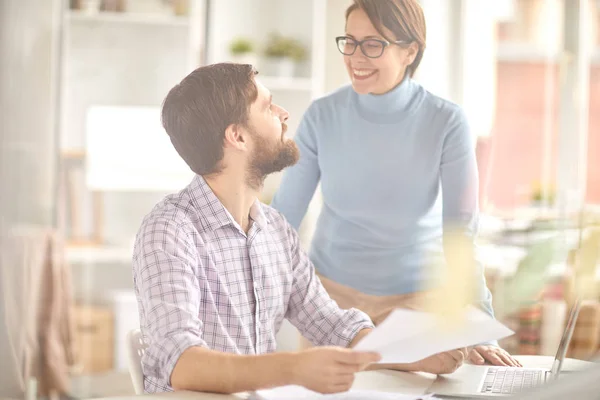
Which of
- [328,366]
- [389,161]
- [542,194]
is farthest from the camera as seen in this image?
[542,194]

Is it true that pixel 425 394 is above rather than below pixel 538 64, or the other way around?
below

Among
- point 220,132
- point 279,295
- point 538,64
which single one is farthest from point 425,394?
point 538,64

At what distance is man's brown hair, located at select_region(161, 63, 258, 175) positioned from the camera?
64 cm

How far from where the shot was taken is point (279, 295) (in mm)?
729

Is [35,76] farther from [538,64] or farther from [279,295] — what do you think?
[538,64]

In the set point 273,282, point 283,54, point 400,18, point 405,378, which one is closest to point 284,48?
point 283,54

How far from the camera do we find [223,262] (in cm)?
68

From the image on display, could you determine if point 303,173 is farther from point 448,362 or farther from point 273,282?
point 448,362

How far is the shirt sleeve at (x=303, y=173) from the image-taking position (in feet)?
2.27

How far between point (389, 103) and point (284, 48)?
0.37 ft

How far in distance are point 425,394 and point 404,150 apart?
22 cm

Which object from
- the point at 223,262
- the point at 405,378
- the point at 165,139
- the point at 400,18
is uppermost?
the point at 400,18

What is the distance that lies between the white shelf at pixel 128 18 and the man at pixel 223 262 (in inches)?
1.9

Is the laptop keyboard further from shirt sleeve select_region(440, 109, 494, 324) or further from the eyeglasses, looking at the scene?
the eyeglasses
